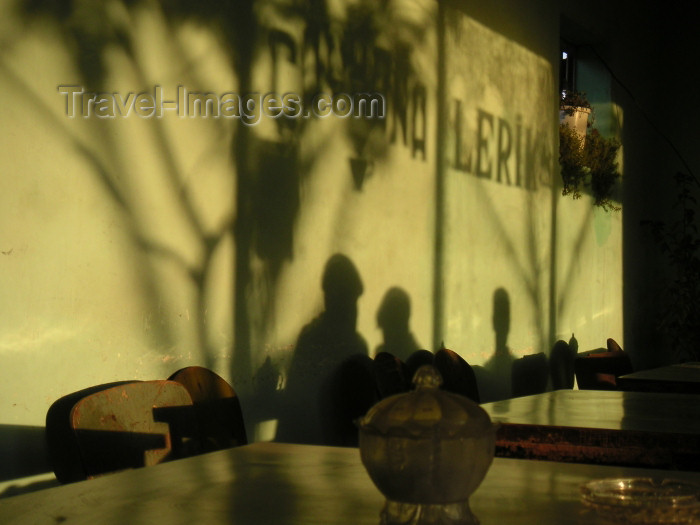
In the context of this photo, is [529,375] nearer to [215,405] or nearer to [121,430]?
[215,405]

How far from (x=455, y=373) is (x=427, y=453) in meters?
3.24

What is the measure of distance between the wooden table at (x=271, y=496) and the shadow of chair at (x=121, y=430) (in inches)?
13.4

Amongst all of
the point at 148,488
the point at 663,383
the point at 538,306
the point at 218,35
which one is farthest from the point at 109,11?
the point at 538,306

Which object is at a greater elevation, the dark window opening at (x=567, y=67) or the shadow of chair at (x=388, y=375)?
the dark window opening at (x=567, y=67)

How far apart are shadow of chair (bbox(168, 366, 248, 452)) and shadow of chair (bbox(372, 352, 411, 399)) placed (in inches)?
40.0

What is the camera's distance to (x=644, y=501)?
1.18m

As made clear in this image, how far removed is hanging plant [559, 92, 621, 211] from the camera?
247 inches

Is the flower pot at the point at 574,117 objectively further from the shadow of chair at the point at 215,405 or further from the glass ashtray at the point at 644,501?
the glass ashtray at the point at 644,501

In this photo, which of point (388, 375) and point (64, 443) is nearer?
point (64, 443)

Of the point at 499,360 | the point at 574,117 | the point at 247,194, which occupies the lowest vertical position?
the point at 499,360

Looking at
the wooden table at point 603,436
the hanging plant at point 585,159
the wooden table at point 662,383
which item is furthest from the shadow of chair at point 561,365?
the wooden table at point 603,436

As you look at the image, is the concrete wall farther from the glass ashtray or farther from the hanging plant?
the glass ashtray

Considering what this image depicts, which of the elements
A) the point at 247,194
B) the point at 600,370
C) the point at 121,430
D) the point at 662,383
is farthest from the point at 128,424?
the point at 600,370

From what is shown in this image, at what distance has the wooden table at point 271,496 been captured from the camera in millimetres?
1205
